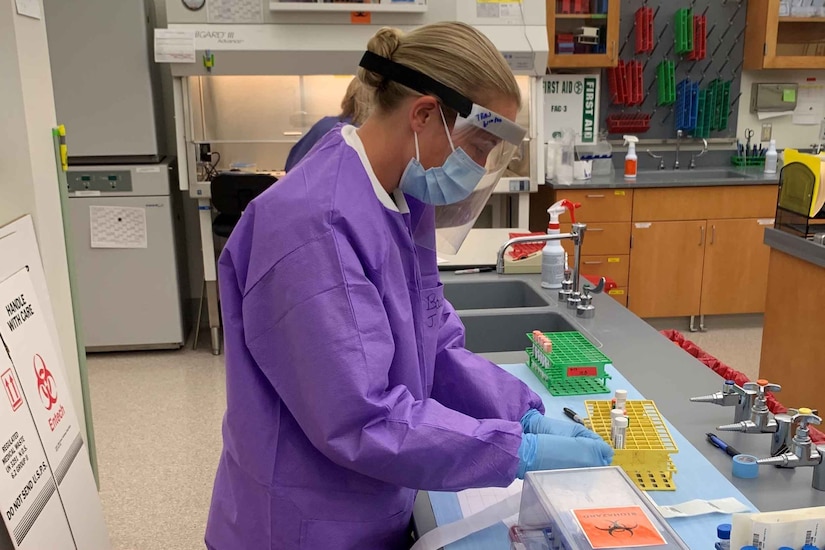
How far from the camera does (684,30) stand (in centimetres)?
436

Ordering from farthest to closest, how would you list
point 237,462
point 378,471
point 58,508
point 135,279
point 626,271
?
point 626,271, point 135,279, point 58,508, point 237,462, point 378,471

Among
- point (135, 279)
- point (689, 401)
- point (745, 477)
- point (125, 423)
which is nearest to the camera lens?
point (745, 477)

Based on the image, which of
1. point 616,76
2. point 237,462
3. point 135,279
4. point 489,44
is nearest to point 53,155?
point 237,462

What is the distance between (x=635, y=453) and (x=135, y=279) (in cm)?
319

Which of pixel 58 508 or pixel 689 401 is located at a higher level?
pixel 689 401

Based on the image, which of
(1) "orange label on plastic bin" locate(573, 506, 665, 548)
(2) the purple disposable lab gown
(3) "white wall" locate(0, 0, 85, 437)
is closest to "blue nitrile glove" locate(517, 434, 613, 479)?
(2) the purple disposable lab gown

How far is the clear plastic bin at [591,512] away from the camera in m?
0.83

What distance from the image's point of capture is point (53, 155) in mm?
2092

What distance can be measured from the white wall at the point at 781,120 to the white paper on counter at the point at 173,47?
11.2 feet

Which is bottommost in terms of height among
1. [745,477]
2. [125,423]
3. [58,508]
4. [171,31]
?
[125,423]

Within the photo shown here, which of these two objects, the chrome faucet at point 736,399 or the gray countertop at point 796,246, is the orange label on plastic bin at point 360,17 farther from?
the chrome faucet at point 736,399

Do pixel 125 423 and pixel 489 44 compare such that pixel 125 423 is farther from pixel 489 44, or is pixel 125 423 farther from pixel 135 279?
pixel 489 44

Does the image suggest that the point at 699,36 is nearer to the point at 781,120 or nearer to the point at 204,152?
the point at 781,120

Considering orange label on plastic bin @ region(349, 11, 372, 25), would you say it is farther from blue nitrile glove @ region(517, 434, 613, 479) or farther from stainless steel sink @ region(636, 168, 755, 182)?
blue nitrile glove @ region(517, 434, 613, 479)
